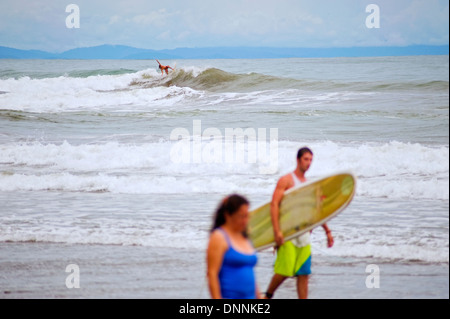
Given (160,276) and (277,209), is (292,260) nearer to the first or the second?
(277,209)

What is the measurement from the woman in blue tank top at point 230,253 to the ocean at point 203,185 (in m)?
1.87

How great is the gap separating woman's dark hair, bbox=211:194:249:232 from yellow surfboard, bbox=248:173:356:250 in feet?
4.07

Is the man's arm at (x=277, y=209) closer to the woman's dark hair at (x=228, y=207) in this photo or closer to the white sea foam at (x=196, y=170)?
the woman's dark hair at (x=228, y=207)

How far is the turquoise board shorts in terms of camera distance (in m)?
3.84

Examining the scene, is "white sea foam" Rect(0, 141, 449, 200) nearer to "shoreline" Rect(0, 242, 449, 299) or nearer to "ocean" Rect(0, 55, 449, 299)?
"ocean" Rect(0, 55, 449, 299)

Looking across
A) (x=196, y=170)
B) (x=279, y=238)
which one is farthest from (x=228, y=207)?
(x=196, y=170)

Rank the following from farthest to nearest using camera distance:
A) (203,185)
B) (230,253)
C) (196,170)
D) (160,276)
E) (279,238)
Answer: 1. (196,170)
2. (203,185)
3. (160,276)
4. (279,238)
5. (230,253)

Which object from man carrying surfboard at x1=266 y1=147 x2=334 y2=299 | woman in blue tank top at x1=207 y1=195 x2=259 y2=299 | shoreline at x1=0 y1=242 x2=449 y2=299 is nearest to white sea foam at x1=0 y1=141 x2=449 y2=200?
shoreline at x1=0 y1=242 x2=449 y2=299

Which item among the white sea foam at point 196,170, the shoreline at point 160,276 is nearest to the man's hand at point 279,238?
the shoreline at point 160,276

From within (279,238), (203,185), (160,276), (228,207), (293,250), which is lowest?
(160,276)

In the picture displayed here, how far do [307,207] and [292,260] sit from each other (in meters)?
0.40

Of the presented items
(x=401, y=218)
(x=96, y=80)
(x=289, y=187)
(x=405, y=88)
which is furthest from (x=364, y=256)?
(x=96, y=80)

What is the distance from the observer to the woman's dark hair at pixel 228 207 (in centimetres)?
263

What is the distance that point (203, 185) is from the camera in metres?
9.35
